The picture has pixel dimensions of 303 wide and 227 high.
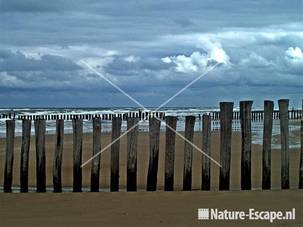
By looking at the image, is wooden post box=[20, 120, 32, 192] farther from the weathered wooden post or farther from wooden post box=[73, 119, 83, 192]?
the weathered wooden post

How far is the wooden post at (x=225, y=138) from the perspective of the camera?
29.6 ft

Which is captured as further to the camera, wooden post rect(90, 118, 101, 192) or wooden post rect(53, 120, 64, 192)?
wooden post rect(53, 120, 64, 192)

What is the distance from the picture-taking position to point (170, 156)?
9195 millimetres

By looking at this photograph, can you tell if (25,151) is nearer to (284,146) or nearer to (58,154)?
(58,154)

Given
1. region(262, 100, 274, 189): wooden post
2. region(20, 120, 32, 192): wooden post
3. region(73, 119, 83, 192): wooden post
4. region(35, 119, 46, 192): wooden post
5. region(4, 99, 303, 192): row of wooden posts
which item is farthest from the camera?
region(20, 120, 32, 192): wooden post

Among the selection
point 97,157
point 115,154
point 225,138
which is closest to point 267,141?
point 225,138

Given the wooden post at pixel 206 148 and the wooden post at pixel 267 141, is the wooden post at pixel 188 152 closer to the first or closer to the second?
the wooden post at pixel 206 148

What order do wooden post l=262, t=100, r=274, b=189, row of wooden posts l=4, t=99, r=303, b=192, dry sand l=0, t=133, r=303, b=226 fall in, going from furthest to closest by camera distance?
wooden post l=262, t=100, r=274, b=189, row of wooden posts l=4, t=99, r=303, b=192, dry sand l=0, t=133, r=303, b=226

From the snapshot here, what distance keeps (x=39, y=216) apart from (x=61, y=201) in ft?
3.91
